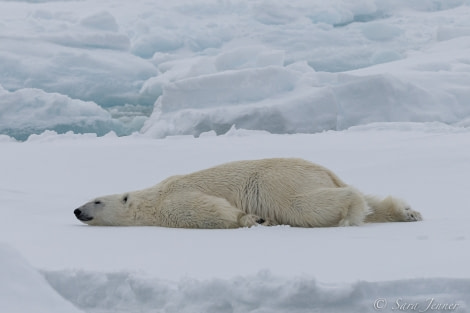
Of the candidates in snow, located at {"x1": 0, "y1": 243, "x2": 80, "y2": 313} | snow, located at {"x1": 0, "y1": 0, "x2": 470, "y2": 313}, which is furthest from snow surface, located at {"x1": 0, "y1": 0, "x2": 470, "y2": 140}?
snow, located at {"x1": 0, "y1": 243, "x2": 80, "y2": 313}

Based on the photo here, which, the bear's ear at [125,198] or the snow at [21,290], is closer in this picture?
the snow at [21,290]

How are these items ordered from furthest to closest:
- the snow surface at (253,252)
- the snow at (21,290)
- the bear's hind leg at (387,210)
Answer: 1. the bear's hind leg at (387,210)
2. the snow surface at (253,252)
3. the snow at (21,290)

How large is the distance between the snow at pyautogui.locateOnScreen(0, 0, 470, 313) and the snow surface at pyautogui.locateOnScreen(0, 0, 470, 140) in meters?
0.04

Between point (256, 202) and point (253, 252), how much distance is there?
95 centimetres

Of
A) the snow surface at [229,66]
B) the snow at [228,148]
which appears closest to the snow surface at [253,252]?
the snow at [228,148]

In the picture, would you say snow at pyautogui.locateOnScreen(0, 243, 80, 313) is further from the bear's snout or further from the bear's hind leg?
the bear's hind leg

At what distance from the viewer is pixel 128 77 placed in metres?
15.1

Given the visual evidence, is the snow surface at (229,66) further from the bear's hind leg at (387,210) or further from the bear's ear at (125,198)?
the bear's hind leg at (387,210)

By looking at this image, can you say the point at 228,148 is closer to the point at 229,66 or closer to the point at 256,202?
the point at 256,202

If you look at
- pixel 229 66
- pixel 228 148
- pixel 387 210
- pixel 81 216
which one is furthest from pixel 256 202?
pixel 229 66

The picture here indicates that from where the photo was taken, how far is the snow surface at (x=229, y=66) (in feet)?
32.6

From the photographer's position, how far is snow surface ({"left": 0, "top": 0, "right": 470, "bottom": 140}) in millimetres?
9945

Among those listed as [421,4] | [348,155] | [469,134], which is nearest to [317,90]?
[469,134]

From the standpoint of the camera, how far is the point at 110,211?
3730mm
